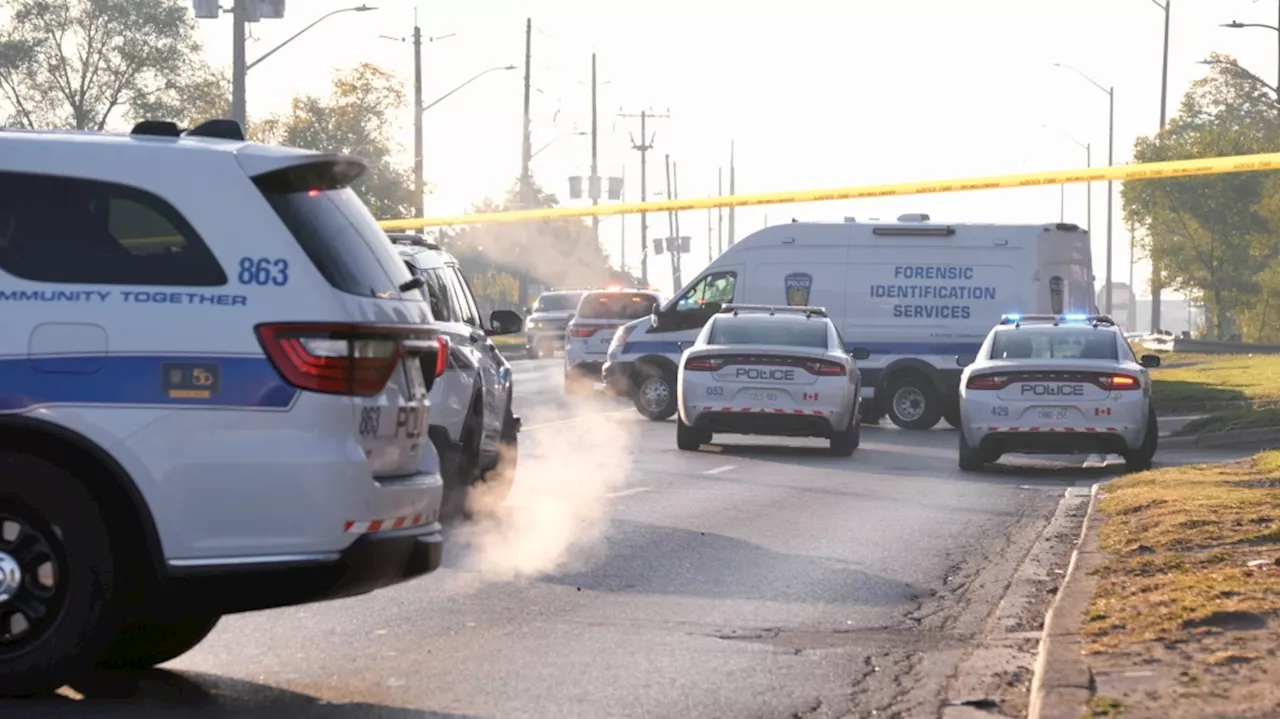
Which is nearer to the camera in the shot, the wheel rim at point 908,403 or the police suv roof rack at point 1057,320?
the police suv roof rack at point 1057,320

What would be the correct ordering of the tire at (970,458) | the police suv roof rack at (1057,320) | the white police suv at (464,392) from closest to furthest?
the white police suv at (464,392) < the tire at (970,458) < the police suv roof rack at (1057,320)

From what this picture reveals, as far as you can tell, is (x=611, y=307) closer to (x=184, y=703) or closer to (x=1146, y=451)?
(x=1146, y=451)

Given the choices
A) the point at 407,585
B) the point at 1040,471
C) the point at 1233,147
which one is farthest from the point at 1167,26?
the point at 407,585

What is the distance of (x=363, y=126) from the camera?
85812 millimetres

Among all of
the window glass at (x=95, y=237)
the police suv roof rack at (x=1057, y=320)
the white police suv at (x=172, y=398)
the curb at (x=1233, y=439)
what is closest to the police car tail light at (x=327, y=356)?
the white police suv at (x=172, y=398)

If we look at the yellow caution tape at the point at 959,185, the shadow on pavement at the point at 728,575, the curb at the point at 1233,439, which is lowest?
the curb at the point at 1233,439

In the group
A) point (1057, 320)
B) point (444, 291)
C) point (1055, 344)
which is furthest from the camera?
point (1057, 320)

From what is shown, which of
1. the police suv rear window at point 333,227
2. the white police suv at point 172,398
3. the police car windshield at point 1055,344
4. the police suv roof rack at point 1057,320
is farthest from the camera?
the police suv roof rack at point 1057,320

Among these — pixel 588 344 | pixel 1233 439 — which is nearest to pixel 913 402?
pixel 1233 439

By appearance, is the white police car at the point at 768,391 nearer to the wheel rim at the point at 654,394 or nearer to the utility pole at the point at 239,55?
the wheel rim at the point at 654,394

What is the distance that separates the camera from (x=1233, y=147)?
283 feet

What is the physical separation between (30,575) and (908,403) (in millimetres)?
22483

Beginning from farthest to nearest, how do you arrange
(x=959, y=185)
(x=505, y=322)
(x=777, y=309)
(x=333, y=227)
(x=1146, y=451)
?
(x=959, y=185) → (x=777, y=309) → (x=1146, y=451) → (x=505, y=322) → (x=333, y=227)

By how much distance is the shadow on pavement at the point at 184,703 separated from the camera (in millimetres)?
8062
